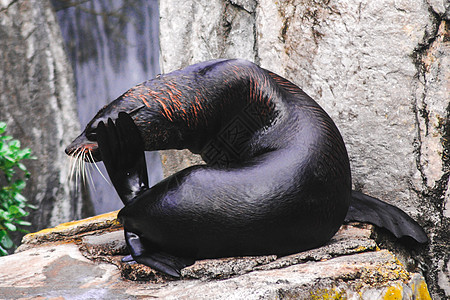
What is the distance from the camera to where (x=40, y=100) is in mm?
5988

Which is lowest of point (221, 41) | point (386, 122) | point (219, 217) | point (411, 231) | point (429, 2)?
point (411, 231)

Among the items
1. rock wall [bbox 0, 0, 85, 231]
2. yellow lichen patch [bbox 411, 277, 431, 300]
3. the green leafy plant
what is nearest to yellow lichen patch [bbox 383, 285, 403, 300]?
yellow lichen patch [bbox 411, 277, 431, 300]

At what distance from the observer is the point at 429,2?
296 cm

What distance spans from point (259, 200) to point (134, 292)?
62 centimetres

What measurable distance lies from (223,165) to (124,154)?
1.44 ft

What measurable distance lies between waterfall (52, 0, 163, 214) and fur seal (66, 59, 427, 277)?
18.0ft

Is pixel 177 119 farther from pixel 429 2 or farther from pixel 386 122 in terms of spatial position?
pixel 429 2

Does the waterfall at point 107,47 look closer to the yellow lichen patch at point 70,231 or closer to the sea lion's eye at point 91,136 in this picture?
the yellow lichen patch at point 70,231

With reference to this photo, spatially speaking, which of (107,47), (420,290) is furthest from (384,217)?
(107,47)

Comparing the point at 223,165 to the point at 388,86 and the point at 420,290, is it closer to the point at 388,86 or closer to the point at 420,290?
the point at 420,290

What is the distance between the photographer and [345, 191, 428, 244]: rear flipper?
269 cm

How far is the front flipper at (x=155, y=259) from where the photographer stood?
217cm

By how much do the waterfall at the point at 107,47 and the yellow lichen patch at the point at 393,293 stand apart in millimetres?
6147

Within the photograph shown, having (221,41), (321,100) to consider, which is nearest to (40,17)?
(221,41)
